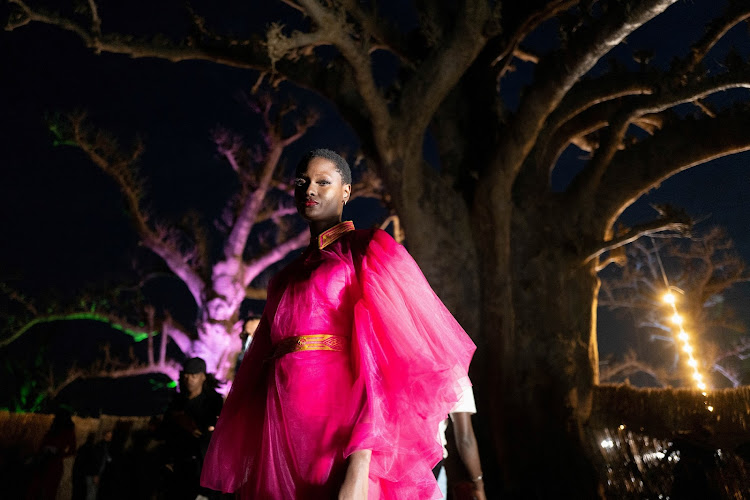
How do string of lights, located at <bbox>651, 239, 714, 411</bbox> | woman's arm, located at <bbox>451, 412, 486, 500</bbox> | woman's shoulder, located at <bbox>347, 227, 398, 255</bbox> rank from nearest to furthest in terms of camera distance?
woman's shoulder, located at <bbox>347, 227, 398, 255</bbox>
woman's arm, located at <bbox>451, 412, 486, 500</bbox>
string of lights, located at <bbox>651, 239, 714, 411</bbox>

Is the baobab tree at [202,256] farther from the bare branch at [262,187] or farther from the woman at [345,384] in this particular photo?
the woman at [345,384]

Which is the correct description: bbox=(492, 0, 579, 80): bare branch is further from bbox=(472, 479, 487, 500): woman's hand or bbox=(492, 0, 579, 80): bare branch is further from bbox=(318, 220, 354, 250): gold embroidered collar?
bbox=(472, 479, 487, 500): woman's hand

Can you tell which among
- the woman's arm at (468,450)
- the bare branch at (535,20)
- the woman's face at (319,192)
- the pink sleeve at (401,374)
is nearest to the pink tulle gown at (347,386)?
the pink sleeve at (401,374)

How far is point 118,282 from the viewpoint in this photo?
465 inches

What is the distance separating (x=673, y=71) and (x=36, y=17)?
23.5ft

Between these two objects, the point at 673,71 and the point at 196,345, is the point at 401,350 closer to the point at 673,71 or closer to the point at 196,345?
the point at 673,71

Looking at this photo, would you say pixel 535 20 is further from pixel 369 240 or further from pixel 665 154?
pixel 369 240

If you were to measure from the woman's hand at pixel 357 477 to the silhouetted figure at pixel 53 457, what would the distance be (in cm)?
625

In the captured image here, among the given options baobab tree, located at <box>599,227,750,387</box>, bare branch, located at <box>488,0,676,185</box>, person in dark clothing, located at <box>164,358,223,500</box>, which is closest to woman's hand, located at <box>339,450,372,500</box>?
person in dark clothing, located at <box>164,358,223,500</box>

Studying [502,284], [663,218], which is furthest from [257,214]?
[663,218]

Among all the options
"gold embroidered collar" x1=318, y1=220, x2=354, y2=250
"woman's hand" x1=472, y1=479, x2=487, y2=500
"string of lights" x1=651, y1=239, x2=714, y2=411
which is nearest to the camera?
"gold embroidered collar" x1=318, y1=220, x2=354, y2=250

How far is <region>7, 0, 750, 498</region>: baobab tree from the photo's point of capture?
4984 millimetres

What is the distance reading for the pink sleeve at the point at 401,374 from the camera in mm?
1328

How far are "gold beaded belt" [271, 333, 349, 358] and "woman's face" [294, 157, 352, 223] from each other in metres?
0.50
